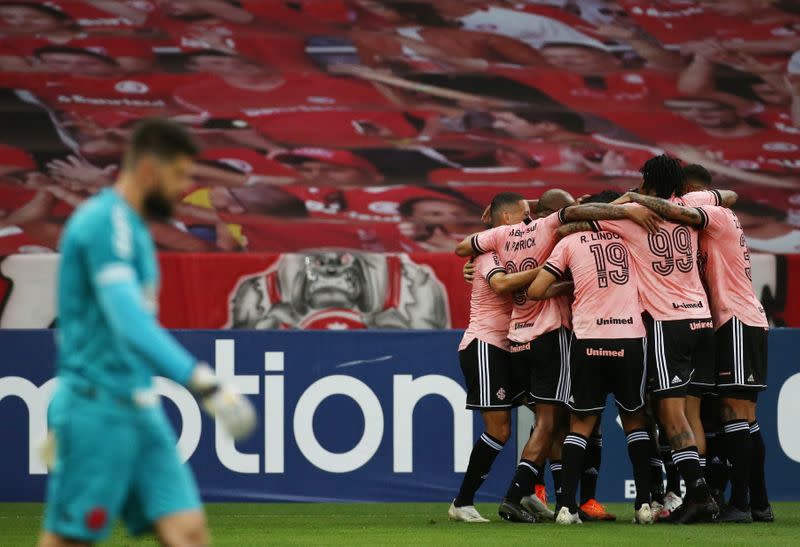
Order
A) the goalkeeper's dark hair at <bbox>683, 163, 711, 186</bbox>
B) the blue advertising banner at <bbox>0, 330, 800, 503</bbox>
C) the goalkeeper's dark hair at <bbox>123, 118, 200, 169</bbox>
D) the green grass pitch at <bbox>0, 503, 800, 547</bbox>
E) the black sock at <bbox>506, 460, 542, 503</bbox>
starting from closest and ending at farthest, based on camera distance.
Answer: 1. the goalkeeper's dark hair at <bbox>123, 118, 200, 169</bbox>
2. the green grass pitch at <bbox>0, 503, 800, 547</bbox>
3. the black sock at <bbox>506, 460, 542, 503</bbox>
4. the goalkeeper's dark hair at <bbox>683, 163, 711, 186</bbox>
5. the blue advertising banner at <bbox>0, 330, 800, 503</bbox>

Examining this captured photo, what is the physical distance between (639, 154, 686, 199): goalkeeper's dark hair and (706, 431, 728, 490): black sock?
5.12 ft

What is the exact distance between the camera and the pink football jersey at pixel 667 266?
24.4 ft

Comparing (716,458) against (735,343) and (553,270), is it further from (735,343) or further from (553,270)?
(553,270)

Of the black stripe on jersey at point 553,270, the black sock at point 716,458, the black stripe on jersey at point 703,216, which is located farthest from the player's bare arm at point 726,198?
the black sock at point 716,458

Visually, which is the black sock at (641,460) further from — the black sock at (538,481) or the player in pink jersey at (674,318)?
the black sock at (538,481)

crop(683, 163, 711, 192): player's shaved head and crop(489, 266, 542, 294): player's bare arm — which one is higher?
crop(683, 163, 711, 192): player's shaved head

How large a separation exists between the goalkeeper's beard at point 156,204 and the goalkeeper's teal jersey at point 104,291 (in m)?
0.04

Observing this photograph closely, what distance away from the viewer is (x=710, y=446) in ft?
26.2

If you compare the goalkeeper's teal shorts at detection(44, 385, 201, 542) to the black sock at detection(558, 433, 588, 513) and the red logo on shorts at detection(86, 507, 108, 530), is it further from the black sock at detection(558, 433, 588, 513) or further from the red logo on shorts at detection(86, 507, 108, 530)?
the black sock at detection(558, 433, 588, 513)

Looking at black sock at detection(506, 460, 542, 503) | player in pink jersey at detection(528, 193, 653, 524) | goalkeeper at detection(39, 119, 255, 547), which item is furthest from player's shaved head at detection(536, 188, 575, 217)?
goalkeeper at detection(39, 119, 255, 547)

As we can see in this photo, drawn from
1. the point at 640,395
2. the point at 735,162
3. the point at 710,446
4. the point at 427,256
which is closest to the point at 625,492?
the point at 710,446

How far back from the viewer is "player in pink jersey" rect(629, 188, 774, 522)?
298 inches

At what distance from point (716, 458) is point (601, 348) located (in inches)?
49.0

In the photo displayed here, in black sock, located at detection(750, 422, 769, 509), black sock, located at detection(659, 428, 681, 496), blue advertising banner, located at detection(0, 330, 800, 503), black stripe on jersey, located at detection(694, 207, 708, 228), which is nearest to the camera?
black stripe on jersey, located at detection(694, 207, 708, 228)
